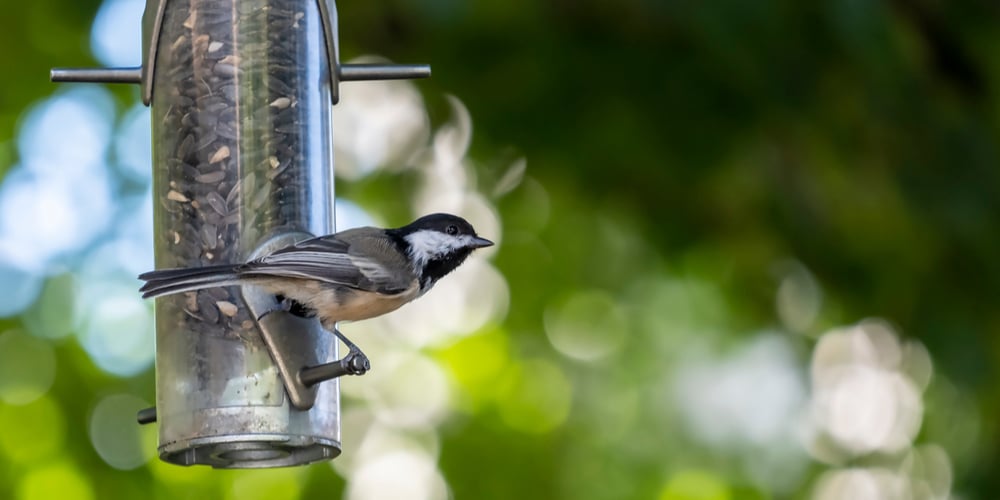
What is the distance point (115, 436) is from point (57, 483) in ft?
1.03

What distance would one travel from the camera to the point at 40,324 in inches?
236

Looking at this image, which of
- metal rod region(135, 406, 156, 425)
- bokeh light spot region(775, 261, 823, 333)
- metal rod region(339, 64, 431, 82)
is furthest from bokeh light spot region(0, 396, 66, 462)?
bokeh light spot region(775, 261, 823, 333)

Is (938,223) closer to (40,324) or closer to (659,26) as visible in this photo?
(659,26)

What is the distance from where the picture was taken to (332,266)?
320 cm

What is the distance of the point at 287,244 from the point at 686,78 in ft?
5.80

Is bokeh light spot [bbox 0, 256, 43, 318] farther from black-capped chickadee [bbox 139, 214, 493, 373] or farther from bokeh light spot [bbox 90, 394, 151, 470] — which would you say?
black-capped chickadee [bbox 139, 214, 493, 373]

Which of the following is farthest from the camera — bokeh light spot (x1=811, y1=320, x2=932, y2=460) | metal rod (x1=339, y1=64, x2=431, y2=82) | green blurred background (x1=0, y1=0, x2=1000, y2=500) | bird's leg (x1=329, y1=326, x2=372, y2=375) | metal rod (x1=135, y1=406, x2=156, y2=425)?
bokeh light spot (x1=811, y1=320, x2=932, y2=460)

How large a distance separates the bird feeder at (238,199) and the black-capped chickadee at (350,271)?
8 centimetres

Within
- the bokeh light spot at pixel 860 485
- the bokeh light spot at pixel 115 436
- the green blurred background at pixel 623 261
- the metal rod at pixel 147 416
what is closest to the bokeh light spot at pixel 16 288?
the green blurred background at pixel 623 261

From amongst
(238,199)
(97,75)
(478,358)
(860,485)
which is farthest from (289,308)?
(860,485)

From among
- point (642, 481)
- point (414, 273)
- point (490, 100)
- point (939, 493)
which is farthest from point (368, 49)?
point (939, 493)

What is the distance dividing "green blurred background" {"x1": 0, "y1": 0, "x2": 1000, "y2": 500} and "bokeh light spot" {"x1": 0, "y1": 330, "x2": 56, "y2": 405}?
1 cm

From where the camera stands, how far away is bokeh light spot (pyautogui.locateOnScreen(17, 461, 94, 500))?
5.64m

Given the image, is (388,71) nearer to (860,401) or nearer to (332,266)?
(332,266)
